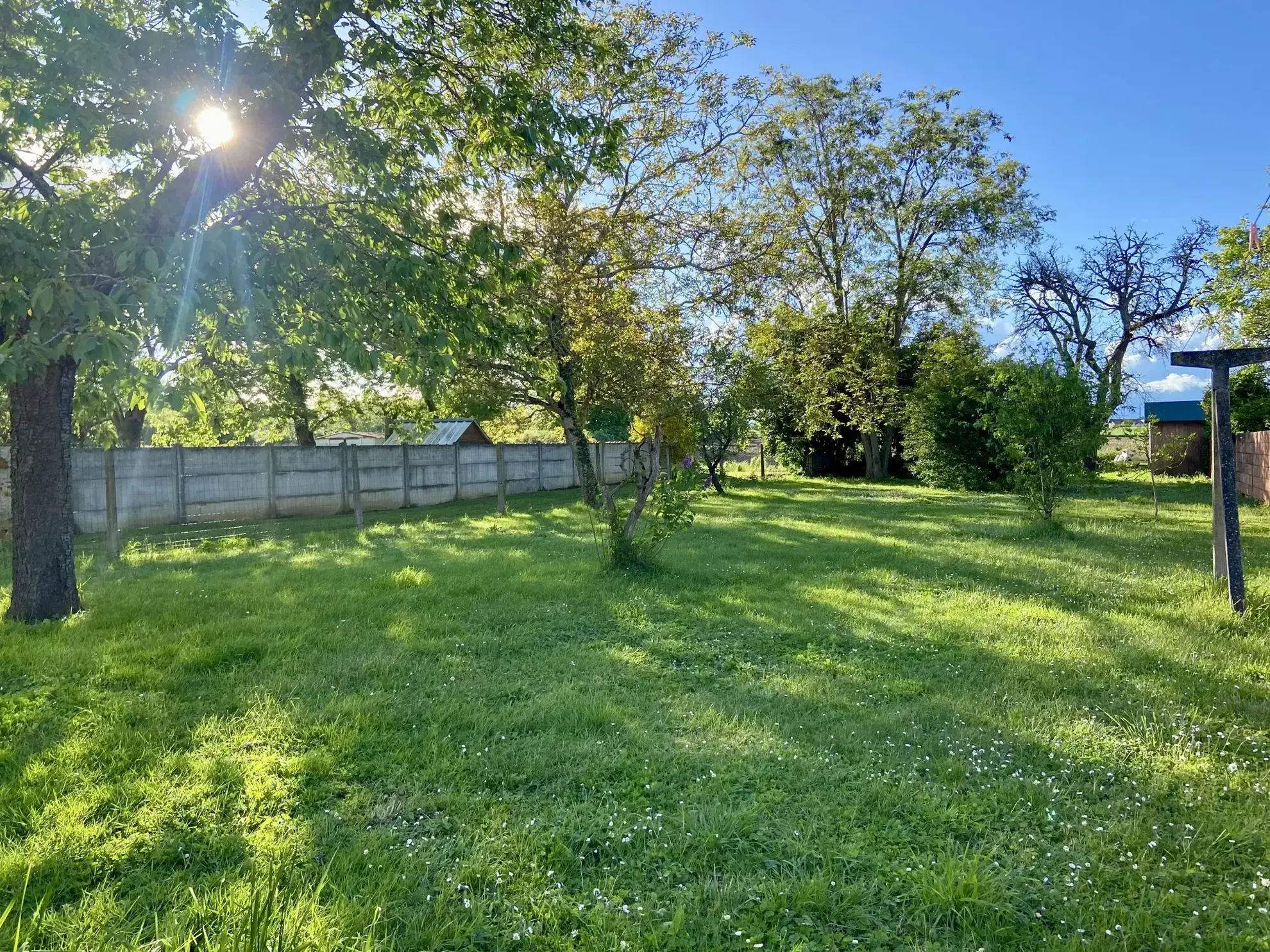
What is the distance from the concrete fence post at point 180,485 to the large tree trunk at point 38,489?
8.12 meters

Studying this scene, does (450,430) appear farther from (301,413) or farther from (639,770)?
(639,770)

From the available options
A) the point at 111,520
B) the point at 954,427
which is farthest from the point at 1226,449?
the point at 954,427

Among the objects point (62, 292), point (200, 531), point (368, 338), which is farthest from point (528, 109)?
point (200, 531)

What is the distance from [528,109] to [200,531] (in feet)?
Result: 32.0

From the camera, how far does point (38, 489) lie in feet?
16.9

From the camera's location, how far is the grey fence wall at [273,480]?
38.2 ft

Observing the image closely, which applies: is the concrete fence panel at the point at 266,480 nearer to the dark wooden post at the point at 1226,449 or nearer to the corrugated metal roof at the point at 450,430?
the dark wooden post at the point at 1226,449

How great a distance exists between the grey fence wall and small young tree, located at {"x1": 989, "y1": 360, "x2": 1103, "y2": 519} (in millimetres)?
5543

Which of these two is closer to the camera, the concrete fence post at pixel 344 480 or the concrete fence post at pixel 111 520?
the concrete fence post at pixel 111 520

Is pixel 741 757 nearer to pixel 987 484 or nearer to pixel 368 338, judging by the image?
pixel 368 338

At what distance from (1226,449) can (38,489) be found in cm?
891

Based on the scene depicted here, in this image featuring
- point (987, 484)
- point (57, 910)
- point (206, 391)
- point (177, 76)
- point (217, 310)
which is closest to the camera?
point (57, 910)

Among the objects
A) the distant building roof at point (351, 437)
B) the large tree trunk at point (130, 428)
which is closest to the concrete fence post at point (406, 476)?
the large tree trunk at point (130, 428)

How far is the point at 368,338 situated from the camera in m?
4.52
